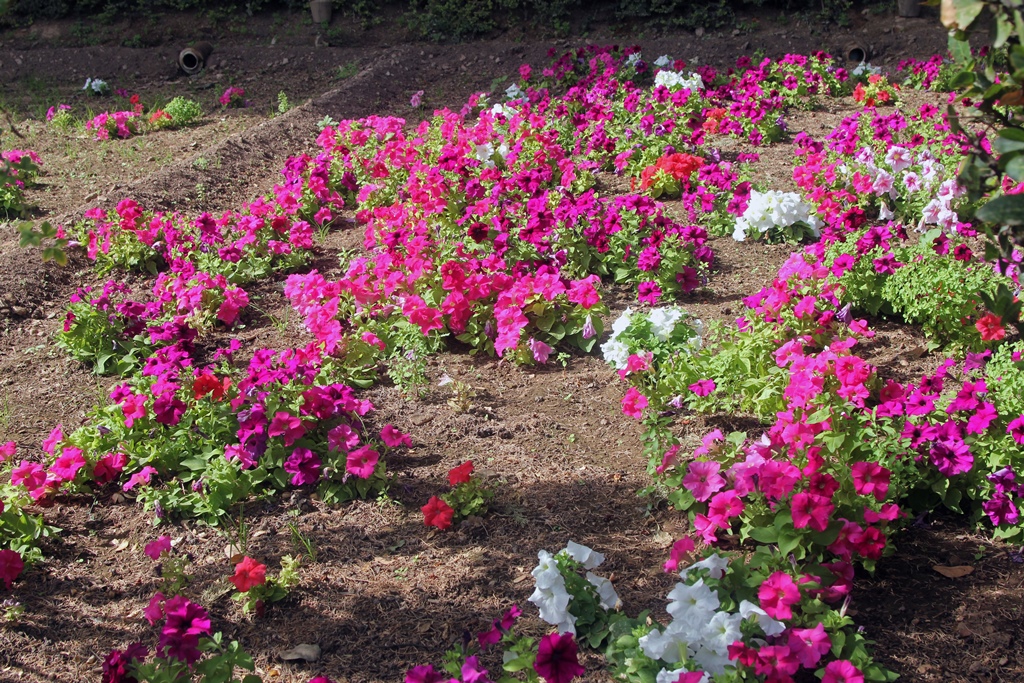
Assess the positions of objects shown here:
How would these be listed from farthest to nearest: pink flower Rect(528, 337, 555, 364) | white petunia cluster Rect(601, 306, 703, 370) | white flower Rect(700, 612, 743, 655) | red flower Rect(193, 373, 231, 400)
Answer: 1. pink flower Rect(528, 337, 555, 364)
2. white petunia cluster Rect(601, 306, 703, 370)
3. red flower Rect(193, 373, 231, 400)
4. white flower Rect(700, 612, 743, 655)

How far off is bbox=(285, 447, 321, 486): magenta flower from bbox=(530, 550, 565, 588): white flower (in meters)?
1.07

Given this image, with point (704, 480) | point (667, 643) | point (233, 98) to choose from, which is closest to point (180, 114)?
point (233, 98)

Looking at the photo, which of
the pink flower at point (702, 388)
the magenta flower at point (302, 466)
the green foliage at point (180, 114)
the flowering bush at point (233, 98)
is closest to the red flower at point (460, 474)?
the magenta flower at point (302, 466)

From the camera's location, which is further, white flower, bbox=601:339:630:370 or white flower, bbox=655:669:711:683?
white flower, bbox=601:339:630:370

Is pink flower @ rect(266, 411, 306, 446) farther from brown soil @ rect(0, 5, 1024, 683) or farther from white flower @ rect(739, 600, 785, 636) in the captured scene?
white flower @ rect(739, 600, 785, 636)

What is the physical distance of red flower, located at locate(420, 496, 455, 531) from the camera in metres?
3.12

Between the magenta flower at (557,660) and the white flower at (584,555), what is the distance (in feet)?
1.56

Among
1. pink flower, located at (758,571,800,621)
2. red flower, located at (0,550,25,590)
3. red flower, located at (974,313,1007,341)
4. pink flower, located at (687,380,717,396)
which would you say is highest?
red flower, located at (974,313,1007,341)

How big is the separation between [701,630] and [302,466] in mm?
1610

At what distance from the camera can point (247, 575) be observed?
278cm

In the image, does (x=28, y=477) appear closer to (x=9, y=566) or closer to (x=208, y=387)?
(x=9, y=566)

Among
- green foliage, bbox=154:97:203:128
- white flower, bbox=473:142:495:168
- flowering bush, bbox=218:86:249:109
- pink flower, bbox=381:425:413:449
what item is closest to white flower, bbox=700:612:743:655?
pink flower, bbox=381:425:413:449

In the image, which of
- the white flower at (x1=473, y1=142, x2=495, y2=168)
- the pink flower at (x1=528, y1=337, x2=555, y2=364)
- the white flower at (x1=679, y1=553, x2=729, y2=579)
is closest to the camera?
the white flower at (x1=679, y1=553, x2=729, y2=579)

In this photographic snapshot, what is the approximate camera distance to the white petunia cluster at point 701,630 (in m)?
2.32
